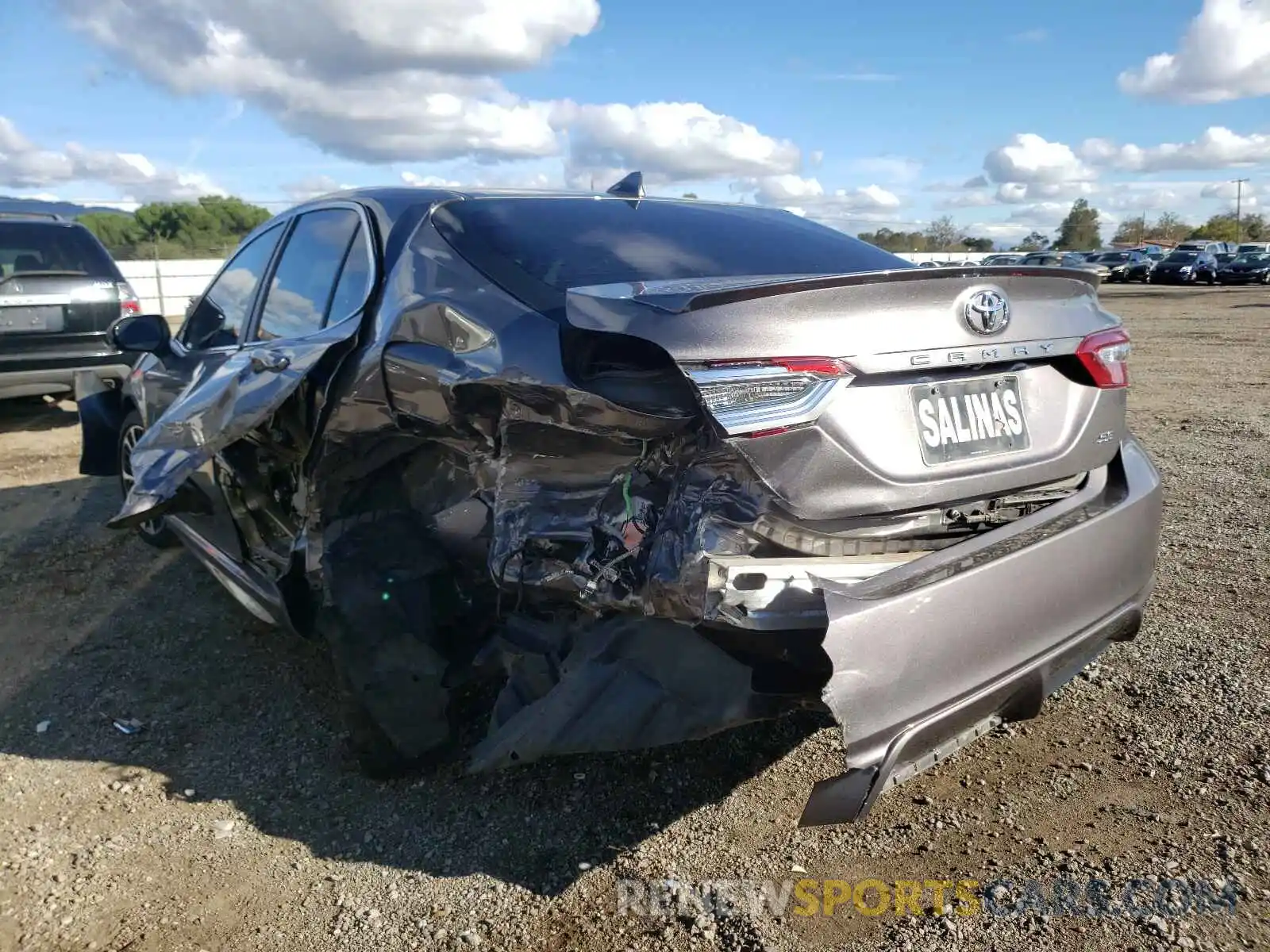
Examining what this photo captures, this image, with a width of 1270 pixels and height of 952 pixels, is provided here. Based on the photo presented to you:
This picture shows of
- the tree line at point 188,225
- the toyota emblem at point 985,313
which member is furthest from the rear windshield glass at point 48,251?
the tree line at point 188,225

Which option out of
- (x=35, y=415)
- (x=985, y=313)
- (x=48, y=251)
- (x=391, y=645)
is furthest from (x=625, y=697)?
(x=35, y=415)

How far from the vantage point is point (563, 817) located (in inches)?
108

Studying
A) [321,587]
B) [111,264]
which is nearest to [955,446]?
[321,587]

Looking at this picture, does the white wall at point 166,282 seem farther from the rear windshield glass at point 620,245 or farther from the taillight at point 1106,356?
the taillight at point 1106,356

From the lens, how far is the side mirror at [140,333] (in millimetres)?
4449

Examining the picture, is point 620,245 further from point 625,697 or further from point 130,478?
point 130,478

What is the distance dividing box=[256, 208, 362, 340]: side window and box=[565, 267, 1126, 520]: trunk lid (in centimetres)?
145

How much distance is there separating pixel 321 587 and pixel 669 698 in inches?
52.6

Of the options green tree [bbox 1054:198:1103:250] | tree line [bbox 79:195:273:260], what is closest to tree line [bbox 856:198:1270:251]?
green tree [bbox 1054:198:1103:250]

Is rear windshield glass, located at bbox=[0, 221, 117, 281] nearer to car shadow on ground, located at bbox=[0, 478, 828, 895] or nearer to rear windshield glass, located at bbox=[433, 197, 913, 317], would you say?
car shadow on ground, located at bbox=[0, 478, 828, 895]

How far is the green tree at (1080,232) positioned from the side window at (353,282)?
80734 millimetres

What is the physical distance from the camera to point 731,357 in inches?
79.0

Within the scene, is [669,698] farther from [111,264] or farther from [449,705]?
[111,264]

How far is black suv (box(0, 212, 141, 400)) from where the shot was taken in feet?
26.1
